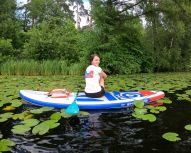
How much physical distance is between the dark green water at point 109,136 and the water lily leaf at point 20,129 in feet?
0.29

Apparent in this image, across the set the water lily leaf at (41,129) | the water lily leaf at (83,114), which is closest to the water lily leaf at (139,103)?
the water lily leaf at (83,114)

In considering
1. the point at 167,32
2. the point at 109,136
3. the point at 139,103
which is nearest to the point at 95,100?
the point at 139,103

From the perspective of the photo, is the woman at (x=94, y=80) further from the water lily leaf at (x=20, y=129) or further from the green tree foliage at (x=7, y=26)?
the green tree foliage at (x=7, y=26)

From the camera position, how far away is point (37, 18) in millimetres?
39969

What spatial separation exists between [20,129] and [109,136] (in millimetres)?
1579

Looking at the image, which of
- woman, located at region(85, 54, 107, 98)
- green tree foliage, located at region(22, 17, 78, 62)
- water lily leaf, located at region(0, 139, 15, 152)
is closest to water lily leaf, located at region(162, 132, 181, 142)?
water lily leaf, located at region(0, 139, 15, 152)

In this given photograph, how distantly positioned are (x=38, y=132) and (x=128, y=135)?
160cm

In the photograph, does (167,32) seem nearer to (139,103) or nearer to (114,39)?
(114,39)

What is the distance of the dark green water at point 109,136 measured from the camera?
173 inches

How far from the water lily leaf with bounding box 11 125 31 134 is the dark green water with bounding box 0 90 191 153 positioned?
9 cm

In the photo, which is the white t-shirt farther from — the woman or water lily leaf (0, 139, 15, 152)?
water lily leaf (0, 139, 15, 152)

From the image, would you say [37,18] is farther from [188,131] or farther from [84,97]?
[188,131]

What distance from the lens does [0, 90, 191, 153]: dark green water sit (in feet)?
14.4

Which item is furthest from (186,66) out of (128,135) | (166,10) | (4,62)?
(128,135)
